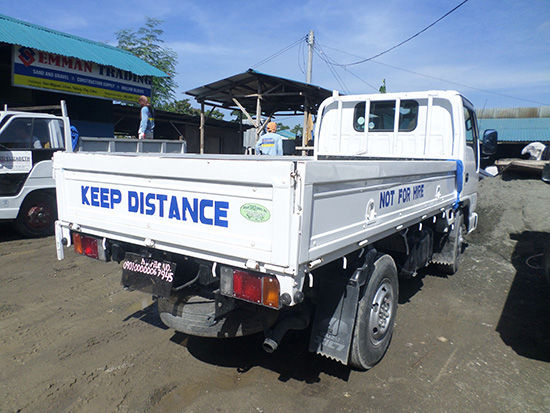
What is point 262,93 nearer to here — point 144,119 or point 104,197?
point 144,119

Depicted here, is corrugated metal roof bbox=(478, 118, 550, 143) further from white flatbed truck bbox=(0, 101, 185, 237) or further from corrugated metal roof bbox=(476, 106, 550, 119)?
white flatbed truck bbox=(0, 101, 185, 237)

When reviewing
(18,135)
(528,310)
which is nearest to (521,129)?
(528,310)

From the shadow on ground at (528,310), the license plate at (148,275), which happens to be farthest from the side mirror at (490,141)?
the license plate at (148,275)

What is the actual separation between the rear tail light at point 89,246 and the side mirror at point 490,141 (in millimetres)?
5001

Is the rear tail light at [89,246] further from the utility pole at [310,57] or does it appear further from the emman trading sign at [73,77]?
the utility pole at [310,57]

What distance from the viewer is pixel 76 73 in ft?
36.7

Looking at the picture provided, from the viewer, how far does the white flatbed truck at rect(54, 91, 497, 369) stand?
2.13 meters

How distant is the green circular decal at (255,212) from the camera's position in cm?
215

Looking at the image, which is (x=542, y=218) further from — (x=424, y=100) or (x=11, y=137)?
(x=11, y=137)

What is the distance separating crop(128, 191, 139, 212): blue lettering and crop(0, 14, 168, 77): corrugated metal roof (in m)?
8.87

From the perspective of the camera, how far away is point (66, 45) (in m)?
10.9

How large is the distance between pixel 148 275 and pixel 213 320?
1.89 feet

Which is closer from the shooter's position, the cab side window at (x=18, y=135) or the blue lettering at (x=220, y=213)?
the blue lettering at (x=220, y=213)

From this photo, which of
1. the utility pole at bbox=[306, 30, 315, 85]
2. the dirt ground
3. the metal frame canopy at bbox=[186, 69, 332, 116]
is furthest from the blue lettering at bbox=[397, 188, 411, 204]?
the utility pole at bbox=[306, 30, 315, 85]
